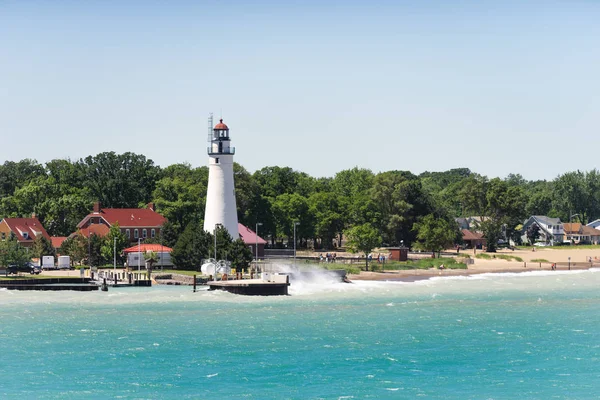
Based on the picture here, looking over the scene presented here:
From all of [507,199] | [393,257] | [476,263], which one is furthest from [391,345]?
[507,199]

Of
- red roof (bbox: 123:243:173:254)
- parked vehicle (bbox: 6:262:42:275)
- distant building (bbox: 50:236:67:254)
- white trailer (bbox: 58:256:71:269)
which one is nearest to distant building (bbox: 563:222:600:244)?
red roof (bbox: 123:243:173:254)

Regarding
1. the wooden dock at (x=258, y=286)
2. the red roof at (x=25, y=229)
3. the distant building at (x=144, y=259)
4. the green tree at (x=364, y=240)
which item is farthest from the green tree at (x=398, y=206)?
the wooden dock at (x=258, y=286)

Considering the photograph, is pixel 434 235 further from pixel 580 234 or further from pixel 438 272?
pixel 580 234

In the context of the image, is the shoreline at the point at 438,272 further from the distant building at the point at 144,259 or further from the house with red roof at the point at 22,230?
the house with red roof at the point at 22,230

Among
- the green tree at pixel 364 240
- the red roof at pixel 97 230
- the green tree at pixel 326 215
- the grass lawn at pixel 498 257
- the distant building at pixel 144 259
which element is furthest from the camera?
the green tree at pixel 326 215

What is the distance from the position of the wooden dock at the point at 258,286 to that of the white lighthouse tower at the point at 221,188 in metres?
14.0

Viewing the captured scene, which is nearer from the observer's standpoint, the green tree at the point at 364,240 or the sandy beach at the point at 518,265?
the sandy beach at the point at 518,265

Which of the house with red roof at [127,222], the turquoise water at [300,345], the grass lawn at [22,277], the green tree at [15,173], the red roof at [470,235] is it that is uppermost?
the green tree at [15,173]

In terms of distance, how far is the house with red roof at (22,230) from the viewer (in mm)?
108625

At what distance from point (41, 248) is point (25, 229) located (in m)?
10.7

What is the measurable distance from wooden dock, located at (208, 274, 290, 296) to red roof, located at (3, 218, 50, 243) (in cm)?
3861

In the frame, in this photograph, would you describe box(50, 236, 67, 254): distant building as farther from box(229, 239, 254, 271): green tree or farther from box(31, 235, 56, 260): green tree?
box(229, 239, 254, 271): green tree

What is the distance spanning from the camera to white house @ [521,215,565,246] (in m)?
169

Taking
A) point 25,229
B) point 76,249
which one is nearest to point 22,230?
point 25,229
